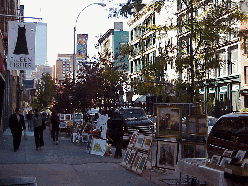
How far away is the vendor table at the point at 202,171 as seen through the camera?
6.86 metres

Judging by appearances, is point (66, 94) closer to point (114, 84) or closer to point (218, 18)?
point (114, 84)

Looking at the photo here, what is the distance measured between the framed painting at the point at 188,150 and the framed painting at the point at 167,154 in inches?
9.4

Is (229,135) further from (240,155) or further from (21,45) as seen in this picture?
(21,45)

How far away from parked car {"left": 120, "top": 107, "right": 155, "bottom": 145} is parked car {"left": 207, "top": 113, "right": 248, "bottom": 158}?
10.7 m

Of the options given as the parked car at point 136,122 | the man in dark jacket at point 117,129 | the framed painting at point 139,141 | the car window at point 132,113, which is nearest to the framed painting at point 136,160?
the framed painting at point 139,141

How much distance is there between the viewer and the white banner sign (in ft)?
50.2

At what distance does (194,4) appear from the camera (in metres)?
12.6

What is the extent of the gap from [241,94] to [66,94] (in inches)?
668

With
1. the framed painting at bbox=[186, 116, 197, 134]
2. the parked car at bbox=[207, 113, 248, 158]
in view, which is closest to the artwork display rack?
the framed painting at bbox=[186, 116, 197, 134]

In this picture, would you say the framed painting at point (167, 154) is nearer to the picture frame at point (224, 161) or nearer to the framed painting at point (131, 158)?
the framed painting at point (131, 158)

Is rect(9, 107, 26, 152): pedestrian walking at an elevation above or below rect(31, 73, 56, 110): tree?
below

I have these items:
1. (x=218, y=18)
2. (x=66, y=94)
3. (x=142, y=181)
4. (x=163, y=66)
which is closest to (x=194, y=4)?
(x=218, y=18)

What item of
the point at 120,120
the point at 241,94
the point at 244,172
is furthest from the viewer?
the point at 241,94

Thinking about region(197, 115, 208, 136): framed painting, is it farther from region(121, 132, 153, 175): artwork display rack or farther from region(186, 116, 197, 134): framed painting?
region(121, 132, 153, 175): artwork display rack
